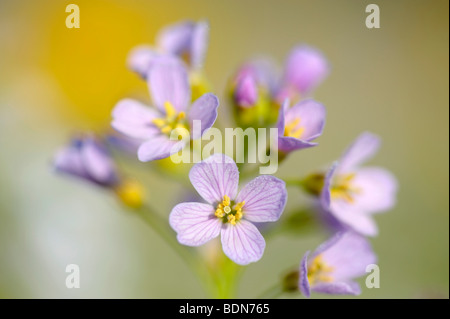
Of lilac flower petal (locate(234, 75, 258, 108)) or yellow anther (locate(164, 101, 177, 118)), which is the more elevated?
lilac flower petal (locate(234, 75, 258, 108))

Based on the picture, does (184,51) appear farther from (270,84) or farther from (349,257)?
(349,257)

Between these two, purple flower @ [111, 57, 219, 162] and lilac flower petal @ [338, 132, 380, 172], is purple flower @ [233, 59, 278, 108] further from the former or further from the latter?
lilac flower petal @ [338, 132, 380, 172]

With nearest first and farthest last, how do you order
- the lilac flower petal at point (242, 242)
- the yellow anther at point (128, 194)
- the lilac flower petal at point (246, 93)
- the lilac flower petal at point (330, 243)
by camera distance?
the lilac flower petal at point (242, 242), the lilac flower petal at point (330, 243), the lilac flower petal at point (246, 93), the yellow anther at point (128, 194)

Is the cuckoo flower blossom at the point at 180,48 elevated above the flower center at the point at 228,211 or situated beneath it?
elevated above

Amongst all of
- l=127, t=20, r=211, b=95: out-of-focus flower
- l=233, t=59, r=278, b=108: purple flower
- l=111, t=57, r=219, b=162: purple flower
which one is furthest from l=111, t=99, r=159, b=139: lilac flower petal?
l=233, t=59, r=278, b=108: purple flower

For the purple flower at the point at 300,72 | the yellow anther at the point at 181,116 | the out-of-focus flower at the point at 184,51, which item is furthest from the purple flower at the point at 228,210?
the purple flower at the point at 300,72

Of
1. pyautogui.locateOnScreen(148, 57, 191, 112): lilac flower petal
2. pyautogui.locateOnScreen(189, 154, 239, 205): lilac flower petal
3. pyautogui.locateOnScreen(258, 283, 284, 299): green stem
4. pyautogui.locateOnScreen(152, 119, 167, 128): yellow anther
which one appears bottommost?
pyautogui.locateOnScreen(258, 283, 284, 299): green stem

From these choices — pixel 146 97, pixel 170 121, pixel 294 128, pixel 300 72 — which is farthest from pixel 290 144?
pixel 146 97

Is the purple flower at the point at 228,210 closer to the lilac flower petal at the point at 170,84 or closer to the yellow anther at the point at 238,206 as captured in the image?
the yellow anther at the point at 238,206
